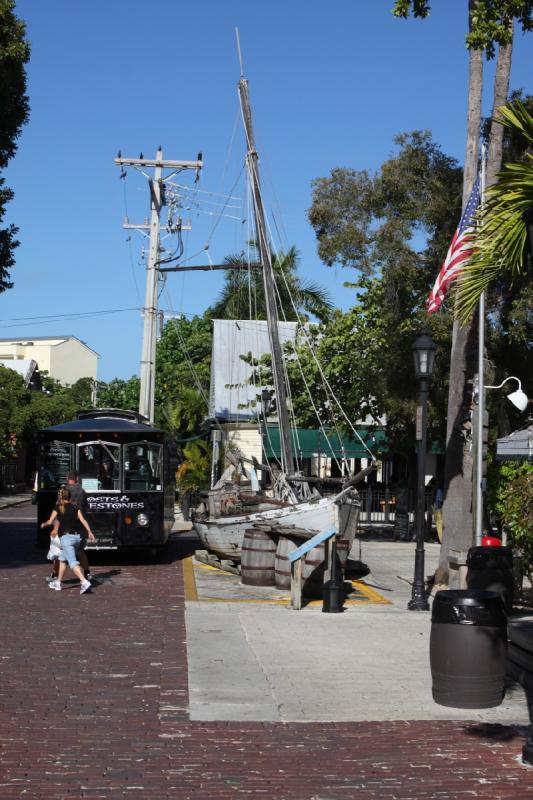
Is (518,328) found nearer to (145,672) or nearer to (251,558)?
(251,558)

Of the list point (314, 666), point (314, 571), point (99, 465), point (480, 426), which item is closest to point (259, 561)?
point (314, 571)

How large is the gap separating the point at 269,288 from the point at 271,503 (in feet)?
16.4

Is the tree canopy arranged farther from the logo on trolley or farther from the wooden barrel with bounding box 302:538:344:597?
the logo on trolley

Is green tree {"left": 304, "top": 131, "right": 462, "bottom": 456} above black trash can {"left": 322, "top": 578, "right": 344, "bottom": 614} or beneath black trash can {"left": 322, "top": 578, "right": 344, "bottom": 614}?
above

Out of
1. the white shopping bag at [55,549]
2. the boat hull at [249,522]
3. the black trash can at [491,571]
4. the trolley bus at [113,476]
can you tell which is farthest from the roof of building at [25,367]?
the black trash can at [491,571]

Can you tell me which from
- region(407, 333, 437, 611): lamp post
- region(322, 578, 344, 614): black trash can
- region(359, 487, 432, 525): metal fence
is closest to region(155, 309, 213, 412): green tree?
region(359, 487, 432, 525): metal fence

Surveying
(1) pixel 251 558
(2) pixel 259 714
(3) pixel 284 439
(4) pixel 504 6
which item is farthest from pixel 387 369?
(2) pixel 259 714

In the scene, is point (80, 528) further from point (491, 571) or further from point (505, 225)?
point (505, 225)

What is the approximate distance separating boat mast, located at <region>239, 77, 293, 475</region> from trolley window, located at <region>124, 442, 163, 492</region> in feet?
8.72

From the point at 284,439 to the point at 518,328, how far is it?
5365mm

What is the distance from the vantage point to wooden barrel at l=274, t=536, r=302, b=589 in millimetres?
16688

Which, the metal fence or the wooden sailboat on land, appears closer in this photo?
the wooden sailboat on land

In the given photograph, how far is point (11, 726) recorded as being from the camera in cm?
802

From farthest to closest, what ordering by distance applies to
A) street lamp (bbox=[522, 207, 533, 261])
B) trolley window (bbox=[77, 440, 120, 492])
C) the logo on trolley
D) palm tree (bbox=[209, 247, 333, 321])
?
palm tree (bbox=[209, 247, 333, 321]) → trolley window (bbox=[77, 440, 120, 492]) → the logo on trolley → street lamp (bbox=[522, 207, 533, 261])
